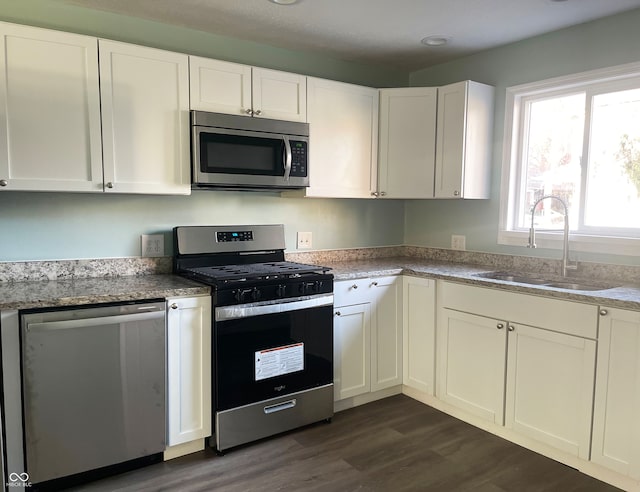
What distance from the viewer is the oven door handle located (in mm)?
2375

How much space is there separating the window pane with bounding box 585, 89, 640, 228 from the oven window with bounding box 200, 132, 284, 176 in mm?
1845

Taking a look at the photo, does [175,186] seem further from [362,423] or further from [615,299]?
[615,299]

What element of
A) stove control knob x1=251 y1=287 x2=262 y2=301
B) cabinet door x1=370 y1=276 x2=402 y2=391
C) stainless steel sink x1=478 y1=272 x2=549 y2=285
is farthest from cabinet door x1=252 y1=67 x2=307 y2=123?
stainless steel sink x1=478 y1=272 x2=549 y2=285

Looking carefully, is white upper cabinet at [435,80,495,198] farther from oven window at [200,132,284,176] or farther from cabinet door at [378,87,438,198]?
oven window at [200,132,284,176]

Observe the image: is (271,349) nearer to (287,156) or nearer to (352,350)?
(352,350)

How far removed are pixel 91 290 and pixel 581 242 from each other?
105 inches

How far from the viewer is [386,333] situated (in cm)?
307

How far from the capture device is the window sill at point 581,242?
8.43 ft

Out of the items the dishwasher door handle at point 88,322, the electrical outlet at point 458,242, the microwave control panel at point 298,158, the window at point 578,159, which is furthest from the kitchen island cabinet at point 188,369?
the window at point 578,159

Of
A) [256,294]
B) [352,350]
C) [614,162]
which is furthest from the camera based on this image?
[352,350]

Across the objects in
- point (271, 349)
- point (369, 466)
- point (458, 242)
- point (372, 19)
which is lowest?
point (369, 466)

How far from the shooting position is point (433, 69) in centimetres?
362

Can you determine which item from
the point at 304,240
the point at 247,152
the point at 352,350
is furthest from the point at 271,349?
the point at 247,152

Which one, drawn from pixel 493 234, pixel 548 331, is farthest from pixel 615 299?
pixel 493 234
